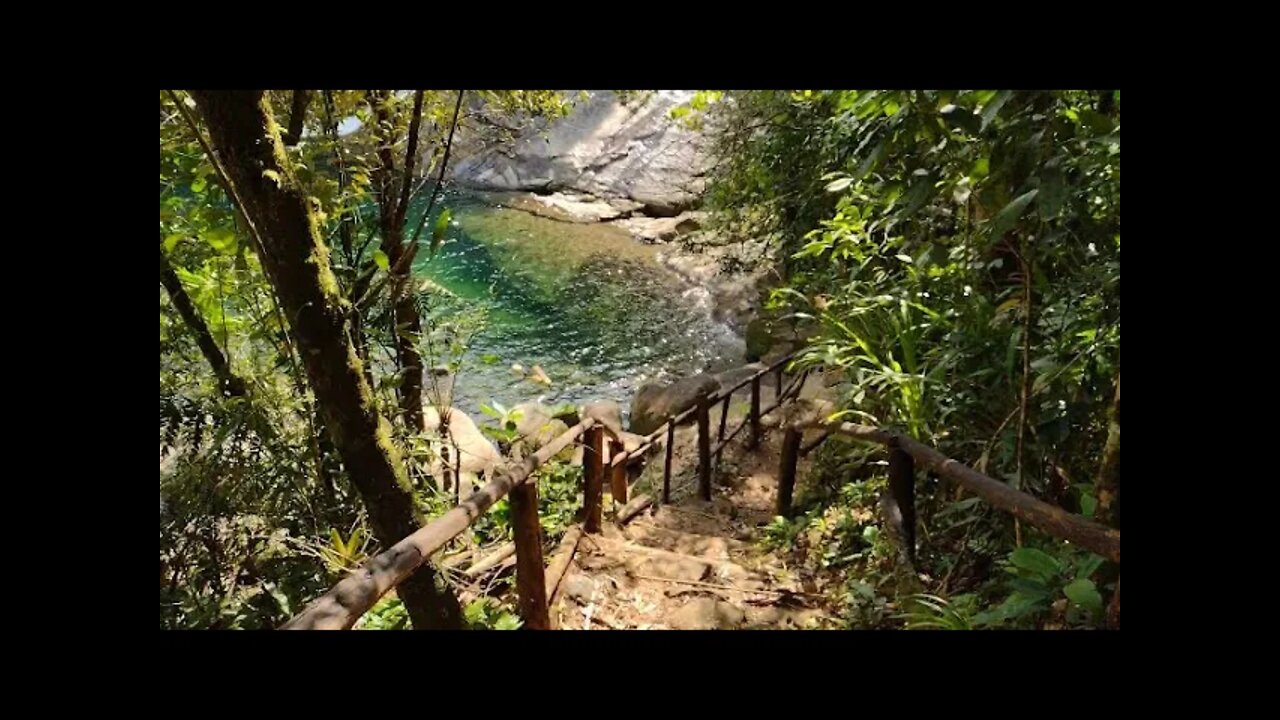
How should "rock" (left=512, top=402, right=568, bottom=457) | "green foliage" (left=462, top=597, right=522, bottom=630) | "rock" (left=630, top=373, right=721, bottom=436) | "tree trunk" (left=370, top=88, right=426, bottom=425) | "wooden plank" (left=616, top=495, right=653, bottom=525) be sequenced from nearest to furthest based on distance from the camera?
"green foliage" (left=462, top=597, right=522, bottom=630)
"tree trunk" (left=370, top=88, right=426, bottom=425)
"wooden plank" (left=616, top=495, right=653, bottom=525)
"rock" (left=512, top=402, right=568, bottom=457)
"rock" (left=630, top=373, right=721, bottom=436)

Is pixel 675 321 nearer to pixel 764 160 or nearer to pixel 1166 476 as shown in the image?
pixel 764 160

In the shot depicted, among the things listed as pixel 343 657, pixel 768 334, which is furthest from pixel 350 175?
pixel 768 334

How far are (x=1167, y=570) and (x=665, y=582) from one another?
316 cm

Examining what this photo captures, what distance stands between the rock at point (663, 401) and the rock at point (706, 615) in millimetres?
5787

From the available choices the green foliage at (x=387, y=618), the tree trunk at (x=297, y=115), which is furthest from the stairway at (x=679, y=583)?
the tree trunk at (x=297, y=115)

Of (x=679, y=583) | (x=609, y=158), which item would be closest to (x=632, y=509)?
(x=679, y=583)

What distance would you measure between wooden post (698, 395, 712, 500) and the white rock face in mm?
19490

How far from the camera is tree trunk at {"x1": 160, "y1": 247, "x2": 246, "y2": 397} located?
3637 millimetres

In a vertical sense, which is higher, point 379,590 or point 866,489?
point 379,590

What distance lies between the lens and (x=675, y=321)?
15555 millimetres

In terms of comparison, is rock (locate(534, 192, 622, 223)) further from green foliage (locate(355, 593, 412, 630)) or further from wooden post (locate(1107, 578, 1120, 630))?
wooden post (locate(1107, 578, 1120, 630))

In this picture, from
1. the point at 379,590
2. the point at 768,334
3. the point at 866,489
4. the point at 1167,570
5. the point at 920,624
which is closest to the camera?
the point at 1167,570

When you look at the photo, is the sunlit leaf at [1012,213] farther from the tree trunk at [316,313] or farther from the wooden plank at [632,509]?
the wooden plank at [632,509]

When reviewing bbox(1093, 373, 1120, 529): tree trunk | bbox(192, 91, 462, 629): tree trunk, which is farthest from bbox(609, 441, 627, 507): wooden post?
bbox(1093, 373, 1120, 529): tree trunk
